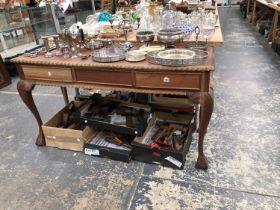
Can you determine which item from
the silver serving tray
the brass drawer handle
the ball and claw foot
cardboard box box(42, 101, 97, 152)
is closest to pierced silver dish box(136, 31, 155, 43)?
the silver serving tray

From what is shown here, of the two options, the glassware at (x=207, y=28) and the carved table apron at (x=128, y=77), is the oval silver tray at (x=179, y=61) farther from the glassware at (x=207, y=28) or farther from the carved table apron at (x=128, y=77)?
the glassware at (x=207, y=28)

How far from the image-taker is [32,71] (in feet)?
5.81

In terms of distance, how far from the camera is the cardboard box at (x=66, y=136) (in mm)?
1932

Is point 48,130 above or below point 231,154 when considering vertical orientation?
above

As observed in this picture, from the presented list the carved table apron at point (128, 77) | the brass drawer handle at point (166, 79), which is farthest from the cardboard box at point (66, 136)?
the brass drawer handle at point (166, 79)

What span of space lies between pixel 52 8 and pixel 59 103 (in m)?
2.73

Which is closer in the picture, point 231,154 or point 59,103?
point 231,154

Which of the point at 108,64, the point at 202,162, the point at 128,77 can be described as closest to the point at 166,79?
the point at 128,77

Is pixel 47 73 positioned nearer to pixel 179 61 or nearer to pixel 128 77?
pixel 128 77

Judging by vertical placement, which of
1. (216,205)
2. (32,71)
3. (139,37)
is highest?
(139,37)

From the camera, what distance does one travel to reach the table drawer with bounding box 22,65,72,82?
5.50 feet

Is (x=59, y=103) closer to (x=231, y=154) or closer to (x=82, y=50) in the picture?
(x=82, y=50)

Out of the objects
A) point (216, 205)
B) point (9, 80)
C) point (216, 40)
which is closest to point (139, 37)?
point (216, 40)

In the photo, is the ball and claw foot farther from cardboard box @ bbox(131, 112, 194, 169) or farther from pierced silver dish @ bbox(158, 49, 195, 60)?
pierced silver dish @ bbox(158, 49, 195, 60)
